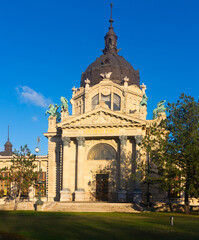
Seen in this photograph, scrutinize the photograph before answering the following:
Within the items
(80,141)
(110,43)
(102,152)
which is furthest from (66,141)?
(110,43)

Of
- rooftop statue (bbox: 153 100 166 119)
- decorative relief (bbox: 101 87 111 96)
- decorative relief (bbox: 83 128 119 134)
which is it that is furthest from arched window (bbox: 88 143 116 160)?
decorative relief (bbox: 101 87 111 96)

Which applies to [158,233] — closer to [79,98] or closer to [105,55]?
[79,98]

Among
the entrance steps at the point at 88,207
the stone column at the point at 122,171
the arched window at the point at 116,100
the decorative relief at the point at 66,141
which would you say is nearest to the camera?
the entrance steps at the point at 88,207

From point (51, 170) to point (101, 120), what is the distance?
13439mm

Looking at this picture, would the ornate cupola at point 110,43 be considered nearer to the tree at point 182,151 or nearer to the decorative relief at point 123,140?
the decorative relief at point 123,140

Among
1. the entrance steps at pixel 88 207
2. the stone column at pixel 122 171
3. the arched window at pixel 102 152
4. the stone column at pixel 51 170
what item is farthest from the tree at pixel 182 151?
the stone column at pixel 51 170

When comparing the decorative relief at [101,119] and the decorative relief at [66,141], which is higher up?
the decorative relief at [101,119]

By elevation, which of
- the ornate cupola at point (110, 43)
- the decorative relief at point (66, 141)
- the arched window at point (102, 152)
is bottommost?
the arched window at point (102, 152)

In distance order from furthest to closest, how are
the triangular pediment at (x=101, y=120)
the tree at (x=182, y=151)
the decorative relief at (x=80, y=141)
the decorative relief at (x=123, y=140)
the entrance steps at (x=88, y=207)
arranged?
the decorative relief at (x=80, y=141)
the decorative relief at (x=123, y=140)
the triangular pediment at (x=101, y=120)
the entrance steps at (x=88, y=207)
the tree at (x=182, y=151)

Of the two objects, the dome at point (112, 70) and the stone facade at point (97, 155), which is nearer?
the stone facade at point (97, 155)

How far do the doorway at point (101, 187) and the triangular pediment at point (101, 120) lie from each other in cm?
869

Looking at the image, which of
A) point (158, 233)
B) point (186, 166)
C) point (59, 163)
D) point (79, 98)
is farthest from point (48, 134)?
point (158, 233)

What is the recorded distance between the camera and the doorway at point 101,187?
56.7 metres

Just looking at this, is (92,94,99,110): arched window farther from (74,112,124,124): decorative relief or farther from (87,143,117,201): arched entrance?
(87,143,117,201): arched entrance
